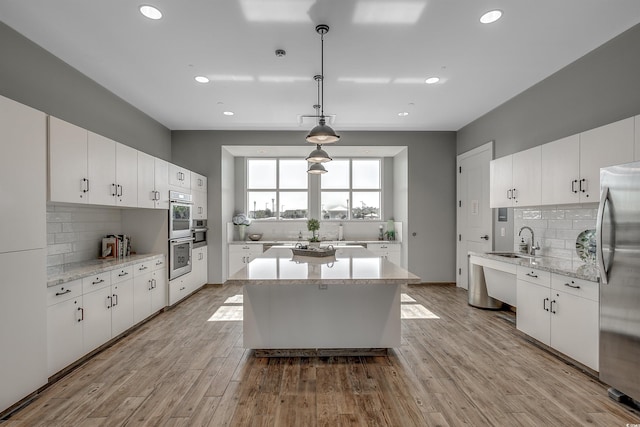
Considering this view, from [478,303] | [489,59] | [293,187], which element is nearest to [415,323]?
[478,303]

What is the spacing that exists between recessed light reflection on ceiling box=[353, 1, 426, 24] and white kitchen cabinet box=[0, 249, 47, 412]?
303 centimetres

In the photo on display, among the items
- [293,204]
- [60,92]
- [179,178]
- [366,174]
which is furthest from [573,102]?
[60,92]

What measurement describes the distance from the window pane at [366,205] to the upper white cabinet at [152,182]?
12.3ft

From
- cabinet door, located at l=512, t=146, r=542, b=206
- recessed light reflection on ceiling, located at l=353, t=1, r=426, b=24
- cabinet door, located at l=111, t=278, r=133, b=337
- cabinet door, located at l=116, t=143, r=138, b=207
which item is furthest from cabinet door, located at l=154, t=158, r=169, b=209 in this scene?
cabinet door, located at l=512, t=146, r=542, b=206

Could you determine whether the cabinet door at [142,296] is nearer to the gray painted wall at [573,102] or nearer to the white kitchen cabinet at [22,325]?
the white kitchen cabinet at [22,325]

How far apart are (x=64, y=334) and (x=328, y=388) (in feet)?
7.14

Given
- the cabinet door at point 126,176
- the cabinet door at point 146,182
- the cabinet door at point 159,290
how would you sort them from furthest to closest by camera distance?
the cabinet door at point 159,290 < the cabinet door at point 146,182 < the cabinet door at point 126,176

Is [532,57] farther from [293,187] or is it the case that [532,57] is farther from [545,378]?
[293,187]

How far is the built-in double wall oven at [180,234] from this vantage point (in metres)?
4.34

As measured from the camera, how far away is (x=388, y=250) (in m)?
5.97

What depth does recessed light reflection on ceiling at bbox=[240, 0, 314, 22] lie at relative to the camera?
2340 mm

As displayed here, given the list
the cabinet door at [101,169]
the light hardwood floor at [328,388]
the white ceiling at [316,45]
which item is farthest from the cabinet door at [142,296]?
the white ceiling at [316,45]

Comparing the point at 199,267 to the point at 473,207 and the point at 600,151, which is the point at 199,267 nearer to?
the point at 473,207

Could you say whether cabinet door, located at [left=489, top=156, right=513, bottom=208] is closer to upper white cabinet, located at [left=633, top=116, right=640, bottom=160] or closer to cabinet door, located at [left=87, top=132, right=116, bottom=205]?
upper white cabinet, located at [left=633, top=116, right=640, bottom=160]
